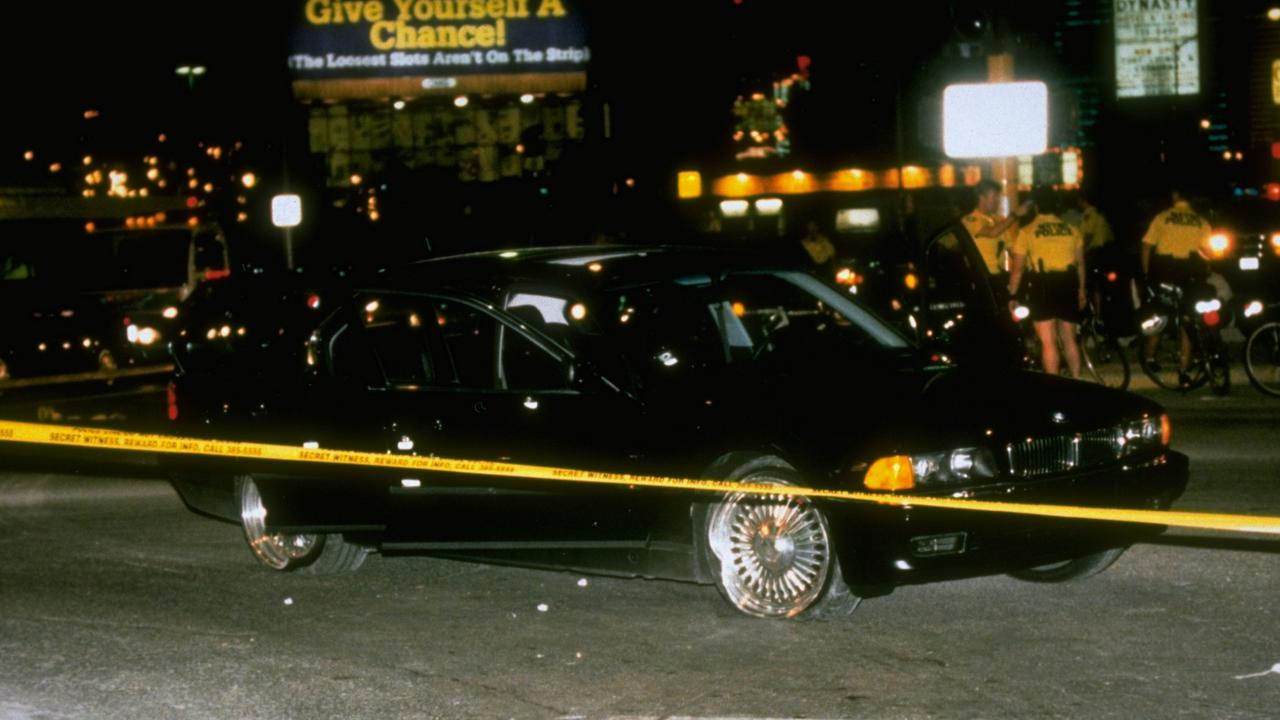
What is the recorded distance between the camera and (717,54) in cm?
6291

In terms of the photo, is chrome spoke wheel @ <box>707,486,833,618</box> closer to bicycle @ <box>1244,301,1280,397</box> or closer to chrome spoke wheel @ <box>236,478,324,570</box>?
chrome spoke wheel @ <box>236,478,324,570</box>

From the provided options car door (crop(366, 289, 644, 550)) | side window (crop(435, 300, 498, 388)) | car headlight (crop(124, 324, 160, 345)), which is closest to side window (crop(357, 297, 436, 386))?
car door (crop(366, 289, 644, 550))

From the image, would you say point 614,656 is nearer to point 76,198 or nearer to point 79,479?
point 79,479

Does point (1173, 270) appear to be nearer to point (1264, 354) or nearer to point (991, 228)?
point (1264, 354)

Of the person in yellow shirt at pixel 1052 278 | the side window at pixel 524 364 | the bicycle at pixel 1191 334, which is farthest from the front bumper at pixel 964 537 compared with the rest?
the bicycle at pixel 1191 334

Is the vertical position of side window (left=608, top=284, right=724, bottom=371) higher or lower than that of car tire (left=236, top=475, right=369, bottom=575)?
higher

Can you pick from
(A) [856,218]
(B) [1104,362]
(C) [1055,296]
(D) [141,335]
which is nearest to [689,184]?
(A) [856,218]

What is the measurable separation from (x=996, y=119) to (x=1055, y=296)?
133 inches

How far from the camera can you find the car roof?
8.30 m

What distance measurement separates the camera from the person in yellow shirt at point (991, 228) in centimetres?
1698

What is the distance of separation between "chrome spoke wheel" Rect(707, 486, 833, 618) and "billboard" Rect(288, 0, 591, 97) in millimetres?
33218

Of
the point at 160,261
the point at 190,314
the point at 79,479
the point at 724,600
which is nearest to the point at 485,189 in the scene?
the point at 160,261

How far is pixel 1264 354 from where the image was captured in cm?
1606

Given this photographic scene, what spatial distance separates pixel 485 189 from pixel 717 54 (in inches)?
882
